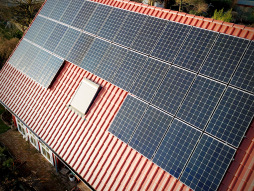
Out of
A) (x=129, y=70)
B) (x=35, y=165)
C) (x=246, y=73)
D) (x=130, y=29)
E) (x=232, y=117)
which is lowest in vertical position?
(x=35, y=165)

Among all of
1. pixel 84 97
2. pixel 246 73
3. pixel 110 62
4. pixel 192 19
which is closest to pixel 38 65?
pixel 84 97

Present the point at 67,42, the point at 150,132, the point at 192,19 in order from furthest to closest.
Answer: the point at 67,42
the point at 192,19
the point at 150,132

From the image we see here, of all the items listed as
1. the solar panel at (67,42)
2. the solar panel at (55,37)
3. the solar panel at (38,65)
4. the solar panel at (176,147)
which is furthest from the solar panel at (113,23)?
the solar panel at (176,147)

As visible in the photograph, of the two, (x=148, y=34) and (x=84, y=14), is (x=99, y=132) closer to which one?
(x=148, y=34)

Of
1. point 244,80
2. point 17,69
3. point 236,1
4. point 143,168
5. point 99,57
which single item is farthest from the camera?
point 236,1

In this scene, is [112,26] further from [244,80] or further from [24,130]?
[24,130]

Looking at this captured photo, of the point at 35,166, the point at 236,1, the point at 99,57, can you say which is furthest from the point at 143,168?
the point at 236,1

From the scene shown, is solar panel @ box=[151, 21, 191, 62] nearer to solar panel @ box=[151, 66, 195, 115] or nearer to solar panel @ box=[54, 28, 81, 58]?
solar panel @ box=[151, 66, 195, 115]
